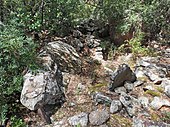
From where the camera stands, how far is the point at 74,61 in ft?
19.6

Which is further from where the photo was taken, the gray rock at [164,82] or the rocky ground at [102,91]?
the gray rock at [164,82]

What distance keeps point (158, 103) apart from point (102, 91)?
1115mm

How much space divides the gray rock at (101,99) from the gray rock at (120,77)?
417 mm

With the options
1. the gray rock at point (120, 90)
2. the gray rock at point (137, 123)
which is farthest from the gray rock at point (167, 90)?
the gray rock at point (137, 123)

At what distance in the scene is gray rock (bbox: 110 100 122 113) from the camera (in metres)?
4.82

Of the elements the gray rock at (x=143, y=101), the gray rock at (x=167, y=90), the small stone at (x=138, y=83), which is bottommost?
the gray rock at (x=143, y=101)

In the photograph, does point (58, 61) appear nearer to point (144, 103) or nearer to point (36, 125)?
point (36, 125)

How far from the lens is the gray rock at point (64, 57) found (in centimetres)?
570

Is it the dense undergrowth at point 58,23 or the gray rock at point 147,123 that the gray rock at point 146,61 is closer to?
the dense undergrowth at point 58,23

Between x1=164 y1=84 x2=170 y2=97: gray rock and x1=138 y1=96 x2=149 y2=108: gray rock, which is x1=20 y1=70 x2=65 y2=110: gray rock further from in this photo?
x1=164 y1=84 x2=170 y2=97: gray rock

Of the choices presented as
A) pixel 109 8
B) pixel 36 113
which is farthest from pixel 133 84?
pixel 109 8

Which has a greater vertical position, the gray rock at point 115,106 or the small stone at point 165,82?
the small stone at point 165,82

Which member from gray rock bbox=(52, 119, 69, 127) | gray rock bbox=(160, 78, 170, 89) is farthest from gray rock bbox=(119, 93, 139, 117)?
gray rock bbox=(52, 119, 69, 127)

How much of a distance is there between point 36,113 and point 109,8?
3917 mm
